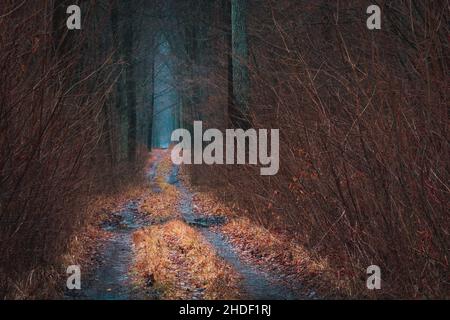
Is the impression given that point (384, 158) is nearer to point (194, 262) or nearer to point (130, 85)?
point (194, 262)

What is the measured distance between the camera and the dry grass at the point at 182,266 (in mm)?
6071

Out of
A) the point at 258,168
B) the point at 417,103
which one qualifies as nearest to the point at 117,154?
the point at 258,168

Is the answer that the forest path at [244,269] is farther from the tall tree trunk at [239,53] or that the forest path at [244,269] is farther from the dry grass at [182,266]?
the tall tree trunk at [239,53]

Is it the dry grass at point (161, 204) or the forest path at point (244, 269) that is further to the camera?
the dry grass at point (161, 204)

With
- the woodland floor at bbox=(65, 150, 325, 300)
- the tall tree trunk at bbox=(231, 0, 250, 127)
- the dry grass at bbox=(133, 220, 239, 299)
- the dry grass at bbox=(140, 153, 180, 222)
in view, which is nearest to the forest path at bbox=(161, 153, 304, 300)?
the woodland floor at bbox=(65, 150, 325, 300)

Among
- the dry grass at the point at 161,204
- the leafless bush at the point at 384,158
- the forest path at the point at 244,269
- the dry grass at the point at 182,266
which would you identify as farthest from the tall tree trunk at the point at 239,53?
the leafless bush at the point at 384,158

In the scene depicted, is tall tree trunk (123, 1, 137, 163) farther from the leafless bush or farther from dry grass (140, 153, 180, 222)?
the leafless bush

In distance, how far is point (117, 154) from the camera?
Answer: 18.5 metres

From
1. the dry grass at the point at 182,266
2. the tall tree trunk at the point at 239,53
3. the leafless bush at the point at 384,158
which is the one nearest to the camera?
the leafless bush at the point at 384,158

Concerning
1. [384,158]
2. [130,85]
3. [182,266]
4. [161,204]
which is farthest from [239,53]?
[130,85]

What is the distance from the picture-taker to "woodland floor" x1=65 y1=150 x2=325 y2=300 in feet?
20.0

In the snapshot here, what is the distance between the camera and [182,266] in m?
7.50

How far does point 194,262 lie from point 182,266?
192 millimetres

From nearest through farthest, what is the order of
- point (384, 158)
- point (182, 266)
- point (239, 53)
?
point (384, 158) → point (182, 266) → point (239, 53)
